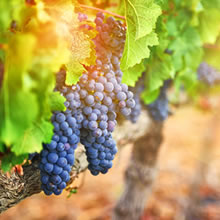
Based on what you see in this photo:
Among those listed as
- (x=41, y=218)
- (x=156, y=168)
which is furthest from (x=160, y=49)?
(x=41, y=218)

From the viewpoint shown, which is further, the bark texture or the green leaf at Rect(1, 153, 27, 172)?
the bark texture

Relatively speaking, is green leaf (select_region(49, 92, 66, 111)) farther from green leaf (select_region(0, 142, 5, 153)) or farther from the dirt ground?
the dirt ground

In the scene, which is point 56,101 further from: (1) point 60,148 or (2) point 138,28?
(2) point 138,28

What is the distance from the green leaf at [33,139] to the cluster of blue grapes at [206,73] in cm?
196

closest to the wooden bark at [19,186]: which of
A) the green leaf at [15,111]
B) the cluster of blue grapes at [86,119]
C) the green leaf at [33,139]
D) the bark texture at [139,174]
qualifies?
the cluster of blue grapes at [86,119]

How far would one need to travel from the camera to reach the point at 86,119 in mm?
788

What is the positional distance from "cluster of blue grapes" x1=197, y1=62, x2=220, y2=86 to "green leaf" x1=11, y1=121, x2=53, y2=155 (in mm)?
1963

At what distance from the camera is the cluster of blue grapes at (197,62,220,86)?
2.37 meters

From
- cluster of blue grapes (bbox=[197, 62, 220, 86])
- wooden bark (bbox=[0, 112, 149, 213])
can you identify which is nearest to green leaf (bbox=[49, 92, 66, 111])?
wooden bark (bbox=[0, 112, 149, 213])

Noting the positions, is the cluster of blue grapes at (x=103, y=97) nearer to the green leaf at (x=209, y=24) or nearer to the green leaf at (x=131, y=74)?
the green leaf at (x=131, y=74)

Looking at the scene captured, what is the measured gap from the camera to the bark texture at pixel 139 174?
7.39 ft

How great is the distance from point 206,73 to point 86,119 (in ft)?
6.10

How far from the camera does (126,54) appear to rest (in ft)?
2.45

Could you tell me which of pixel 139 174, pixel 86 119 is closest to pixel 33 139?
pixel 86 119
